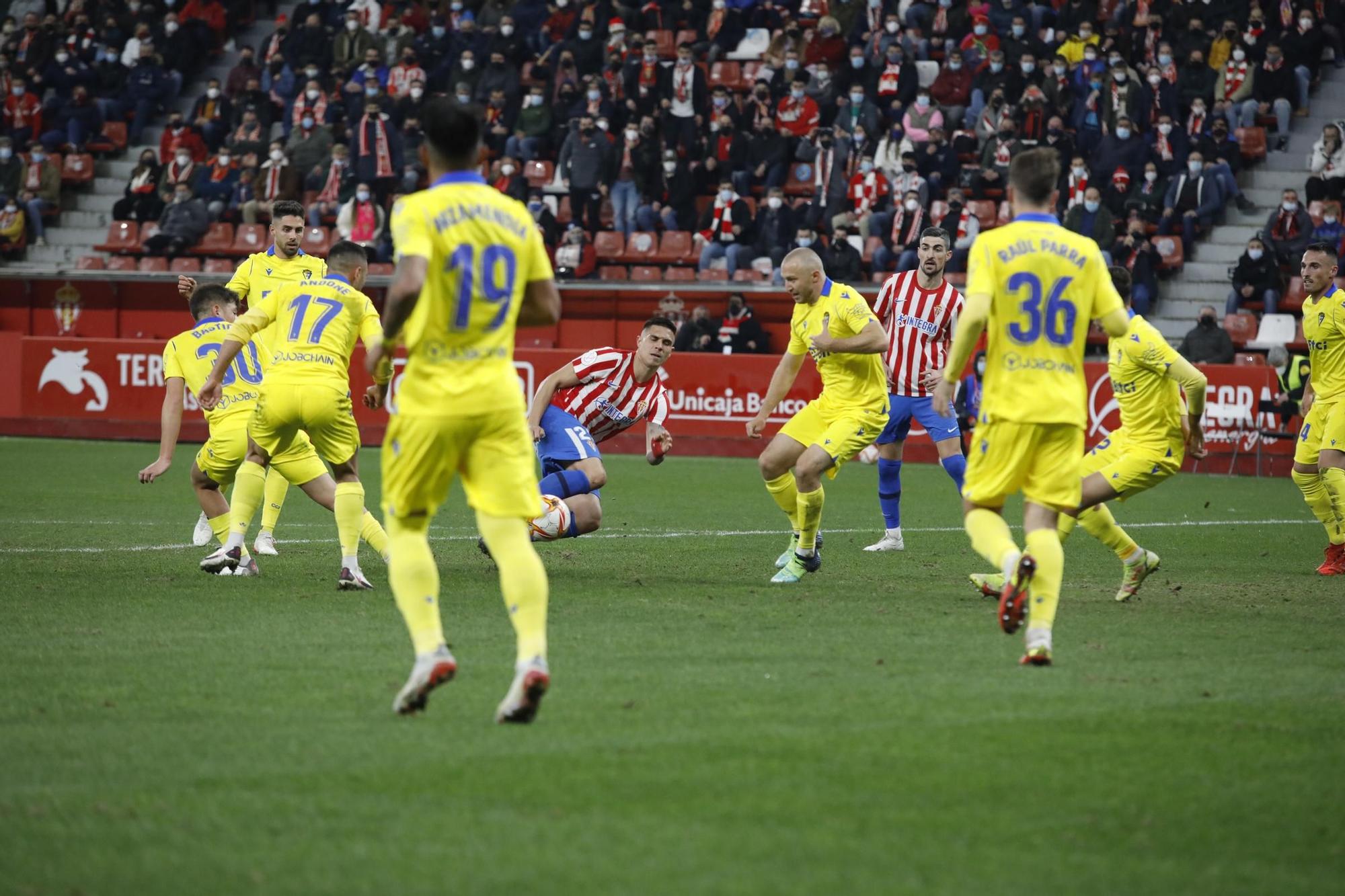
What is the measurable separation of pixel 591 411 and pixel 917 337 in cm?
323

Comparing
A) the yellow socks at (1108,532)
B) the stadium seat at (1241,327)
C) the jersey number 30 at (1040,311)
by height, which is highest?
the jersey number 30 at (1040,311)

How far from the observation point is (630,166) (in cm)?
2723

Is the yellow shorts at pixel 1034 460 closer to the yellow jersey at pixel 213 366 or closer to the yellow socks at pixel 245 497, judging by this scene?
the yellow socks at pixel 245 497

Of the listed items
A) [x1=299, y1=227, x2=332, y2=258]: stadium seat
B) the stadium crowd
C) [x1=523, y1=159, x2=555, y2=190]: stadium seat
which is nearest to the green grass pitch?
the stadium crowd

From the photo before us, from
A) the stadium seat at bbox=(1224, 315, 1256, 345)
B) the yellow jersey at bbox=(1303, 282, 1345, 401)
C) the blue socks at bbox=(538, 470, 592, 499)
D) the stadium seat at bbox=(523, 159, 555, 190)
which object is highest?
the stadium seat at bbox=(523, 159, 555, 190)

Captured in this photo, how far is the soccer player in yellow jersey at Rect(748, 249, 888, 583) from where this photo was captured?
34.2 feet

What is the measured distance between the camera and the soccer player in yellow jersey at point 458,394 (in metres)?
5.86

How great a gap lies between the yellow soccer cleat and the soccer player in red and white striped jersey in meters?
2.92

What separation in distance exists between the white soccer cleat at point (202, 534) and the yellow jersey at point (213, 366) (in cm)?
113

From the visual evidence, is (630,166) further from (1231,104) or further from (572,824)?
(572,824)

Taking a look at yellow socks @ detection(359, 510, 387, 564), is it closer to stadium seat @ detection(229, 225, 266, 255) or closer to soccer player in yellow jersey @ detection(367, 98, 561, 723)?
soccer player in yellow jersey @ detection(367, 98, 561, 723)

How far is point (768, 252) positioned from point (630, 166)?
325cm

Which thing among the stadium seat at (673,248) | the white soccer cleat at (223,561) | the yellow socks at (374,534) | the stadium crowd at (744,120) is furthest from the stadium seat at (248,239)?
the yellow socks at (374,534)

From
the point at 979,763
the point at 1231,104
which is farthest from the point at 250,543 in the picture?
the point at 1231,104
